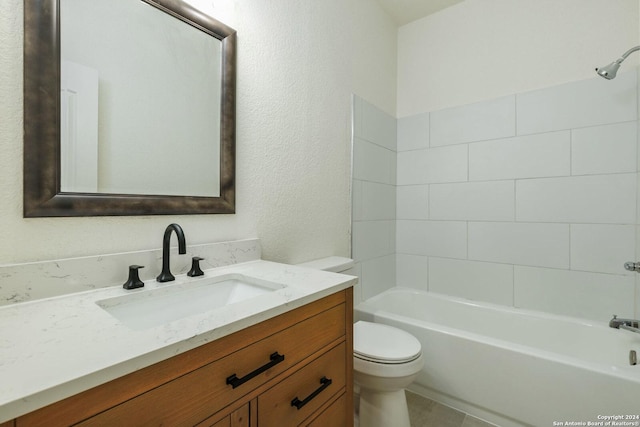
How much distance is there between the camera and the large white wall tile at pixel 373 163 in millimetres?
2086

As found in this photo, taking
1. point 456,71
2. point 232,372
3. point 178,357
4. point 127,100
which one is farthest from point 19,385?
point 456,71

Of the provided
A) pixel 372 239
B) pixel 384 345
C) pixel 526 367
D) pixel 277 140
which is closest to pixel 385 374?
pixel 384 345

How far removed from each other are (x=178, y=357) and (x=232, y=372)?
140 millimetres

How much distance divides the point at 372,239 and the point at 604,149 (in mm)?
1508

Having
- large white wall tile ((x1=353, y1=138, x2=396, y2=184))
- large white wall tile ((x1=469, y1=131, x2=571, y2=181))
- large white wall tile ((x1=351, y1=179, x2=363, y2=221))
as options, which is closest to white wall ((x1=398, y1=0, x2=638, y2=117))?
large white wall tile ((x1=469, y1=131, x2=571, y2=181))

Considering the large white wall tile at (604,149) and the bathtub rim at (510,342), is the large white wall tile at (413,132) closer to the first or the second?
the large white wall tile at (604,149)

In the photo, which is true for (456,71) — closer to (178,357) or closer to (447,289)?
(447,289)

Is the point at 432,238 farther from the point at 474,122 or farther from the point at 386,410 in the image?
the point at 386,410

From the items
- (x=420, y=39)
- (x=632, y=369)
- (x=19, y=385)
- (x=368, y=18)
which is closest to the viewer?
(x=19, y=385)

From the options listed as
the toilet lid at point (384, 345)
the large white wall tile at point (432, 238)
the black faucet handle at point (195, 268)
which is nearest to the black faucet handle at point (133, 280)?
the black faucet handle at point (195, 268)

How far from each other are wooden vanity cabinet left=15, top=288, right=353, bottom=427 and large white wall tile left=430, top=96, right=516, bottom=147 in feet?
5.86

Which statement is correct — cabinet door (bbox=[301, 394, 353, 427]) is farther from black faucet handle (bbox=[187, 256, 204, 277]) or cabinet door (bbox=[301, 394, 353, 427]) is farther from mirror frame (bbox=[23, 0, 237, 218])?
mirror frame (bbox=[23, 0, 237, 218])

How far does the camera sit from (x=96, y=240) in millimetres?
929

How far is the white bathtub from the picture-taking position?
1272 mm
